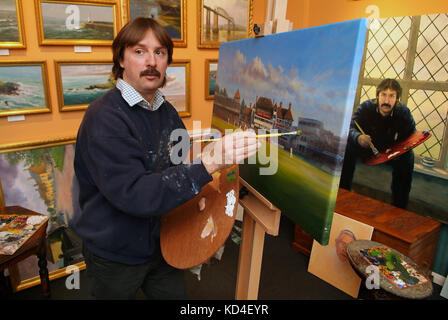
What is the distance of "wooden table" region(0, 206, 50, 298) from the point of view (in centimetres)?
179

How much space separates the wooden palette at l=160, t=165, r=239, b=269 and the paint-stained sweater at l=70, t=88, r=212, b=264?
97mm

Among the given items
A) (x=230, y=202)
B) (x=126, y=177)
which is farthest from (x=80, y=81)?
(x=230, y=202)

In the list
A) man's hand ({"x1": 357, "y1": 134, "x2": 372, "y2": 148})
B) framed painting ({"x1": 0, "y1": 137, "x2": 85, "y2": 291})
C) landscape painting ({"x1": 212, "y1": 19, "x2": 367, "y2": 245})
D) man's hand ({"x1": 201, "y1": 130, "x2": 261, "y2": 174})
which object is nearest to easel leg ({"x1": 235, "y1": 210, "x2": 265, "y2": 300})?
landscape painting ({"x1": 212, "y1": 19, "x2": 367, "y2": 245})

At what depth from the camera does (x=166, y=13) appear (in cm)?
249

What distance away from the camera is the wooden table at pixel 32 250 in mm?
1786

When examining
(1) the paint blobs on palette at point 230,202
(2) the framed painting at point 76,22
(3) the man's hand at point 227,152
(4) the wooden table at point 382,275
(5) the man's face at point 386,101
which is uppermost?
(2) the framed painting at point 76,22

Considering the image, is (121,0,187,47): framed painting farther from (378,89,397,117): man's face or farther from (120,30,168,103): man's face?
(378,89,397,117): man's face

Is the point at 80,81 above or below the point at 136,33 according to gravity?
below

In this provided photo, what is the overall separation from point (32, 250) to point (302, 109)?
5.86 feet

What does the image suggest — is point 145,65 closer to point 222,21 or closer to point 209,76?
point 209,76

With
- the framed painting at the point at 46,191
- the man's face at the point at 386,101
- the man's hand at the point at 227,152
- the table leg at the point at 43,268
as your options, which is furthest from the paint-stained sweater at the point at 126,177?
the man's face at the point at 386,101

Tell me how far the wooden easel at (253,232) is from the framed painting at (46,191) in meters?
1.40

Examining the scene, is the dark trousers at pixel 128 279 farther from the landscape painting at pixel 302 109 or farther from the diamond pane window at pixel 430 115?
the diamond pane window at pixel 430 115
